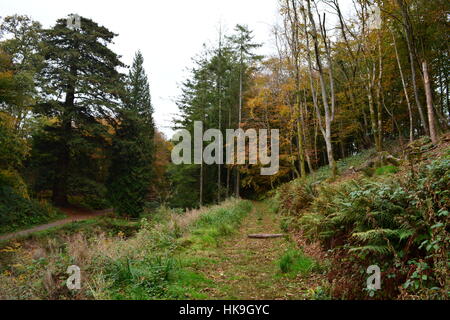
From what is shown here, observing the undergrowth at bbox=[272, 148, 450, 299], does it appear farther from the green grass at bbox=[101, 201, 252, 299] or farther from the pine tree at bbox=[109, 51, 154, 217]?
the pine tree at bbox=[109, 51, 154, 217]

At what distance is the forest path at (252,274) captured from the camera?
3.65 m

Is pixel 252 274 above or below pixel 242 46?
below

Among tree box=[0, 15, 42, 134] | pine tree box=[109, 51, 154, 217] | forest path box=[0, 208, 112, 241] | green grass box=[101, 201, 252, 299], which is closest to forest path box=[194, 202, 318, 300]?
green grass box=[101, 201, 252, 299]

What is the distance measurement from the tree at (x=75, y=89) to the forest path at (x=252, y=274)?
16958 mm

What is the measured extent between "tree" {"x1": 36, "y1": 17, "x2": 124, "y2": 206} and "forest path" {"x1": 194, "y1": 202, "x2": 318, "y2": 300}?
1696 cm

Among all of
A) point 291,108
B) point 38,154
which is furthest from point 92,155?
point 291,108

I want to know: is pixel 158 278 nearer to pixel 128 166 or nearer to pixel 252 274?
pixel 252 274

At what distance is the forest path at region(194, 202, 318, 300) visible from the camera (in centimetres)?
365

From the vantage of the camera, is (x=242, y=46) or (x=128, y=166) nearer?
(x=242, y=46)

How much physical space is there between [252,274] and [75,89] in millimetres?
20152

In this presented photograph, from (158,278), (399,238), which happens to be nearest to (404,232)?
(399,238)

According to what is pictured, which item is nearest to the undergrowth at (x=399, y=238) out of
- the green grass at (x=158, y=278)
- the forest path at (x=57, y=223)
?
the green grass at (x=158, y=278)

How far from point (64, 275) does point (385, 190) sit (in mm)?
4667

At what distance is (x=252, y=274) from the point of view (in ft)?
14.8
